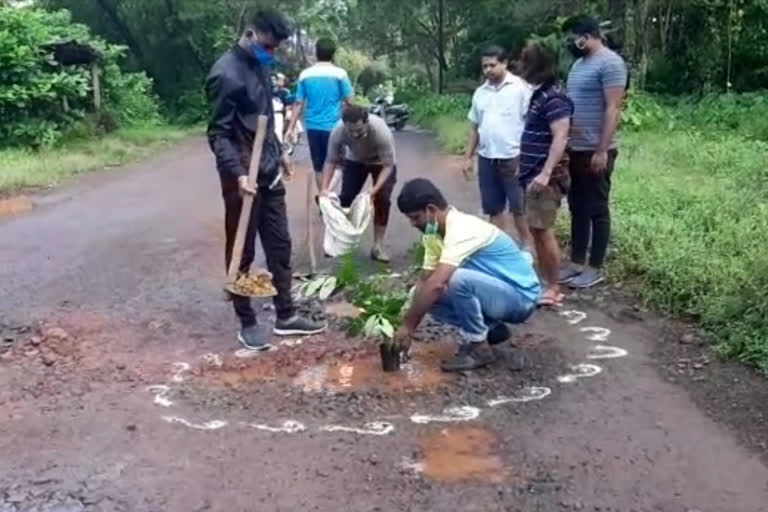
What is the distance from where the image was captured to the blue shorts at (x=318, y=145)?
848cm

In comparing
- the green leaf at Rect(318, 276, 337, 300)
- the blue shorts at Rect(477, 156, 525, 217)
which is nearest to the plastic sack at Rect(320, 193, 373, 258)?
the green leaf at Rect(318, 276, 337, 300)

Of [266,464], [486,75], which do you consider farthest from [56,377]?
[486,75]

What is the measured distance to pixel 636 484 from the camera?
12.3 feet

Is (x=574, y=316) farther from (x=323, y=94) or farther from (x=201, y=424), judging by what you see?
(x=323, y=94)

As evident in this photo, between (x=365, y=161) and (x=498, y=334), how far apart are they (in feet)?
8.41

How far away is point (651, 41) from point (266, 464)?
20.1 m

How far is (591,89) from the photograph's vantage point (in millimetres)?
6141

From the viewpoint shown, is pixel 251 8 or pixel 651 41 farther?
pixel 251 8

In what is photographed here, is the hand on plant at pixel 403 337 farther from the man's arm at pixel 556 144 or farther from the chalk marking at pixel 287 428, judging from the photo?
the man's arm at pixel 556 144

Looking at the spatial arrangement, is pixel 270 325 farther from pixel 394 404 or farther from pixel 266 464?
pixel 266 464

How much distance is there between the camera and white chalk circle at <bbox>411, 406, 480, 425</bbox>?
14.5 feet

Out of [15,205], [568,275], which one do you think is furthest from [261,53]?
[15,205]

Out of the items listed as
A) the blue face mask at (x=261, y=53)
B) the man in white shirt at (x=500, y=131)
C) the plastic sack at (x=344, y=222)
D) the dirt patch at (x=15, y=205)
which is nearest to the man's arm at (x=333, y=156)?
the plastic sack at (x=344, y=222)

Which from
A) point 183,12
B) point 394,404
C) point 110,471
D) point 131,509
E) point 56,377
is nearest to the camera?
point 131,509
